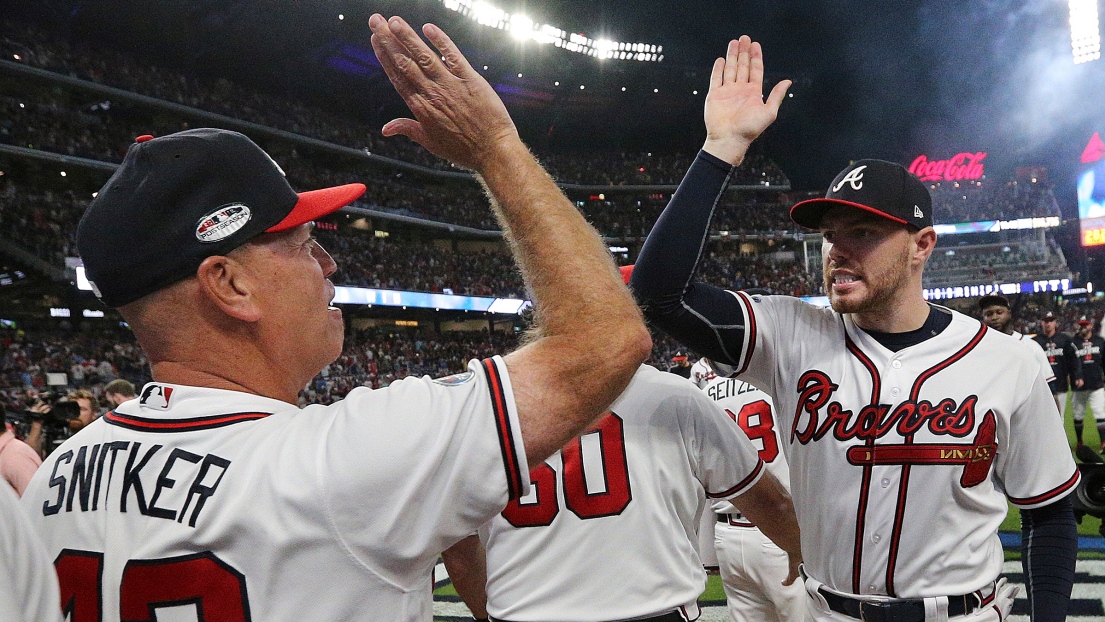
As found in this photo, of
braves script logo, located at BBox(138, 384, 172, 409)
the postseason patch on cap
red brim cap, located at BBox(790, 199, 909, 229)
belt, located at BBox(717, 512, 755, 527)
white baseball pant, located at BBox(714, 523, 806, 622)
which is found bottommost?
white baseball pant, located at BBox(714, 523, 806, 622)

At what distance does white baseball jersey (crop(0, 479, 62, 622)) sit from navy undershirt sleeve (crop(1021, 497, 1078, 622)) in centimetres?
255

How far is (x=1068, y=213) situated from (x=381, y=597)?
220ft

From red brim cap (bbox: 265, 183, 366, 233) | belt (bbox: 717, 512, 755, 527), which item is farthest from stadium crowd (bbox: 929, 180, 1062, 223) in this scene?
red brim cap (bbox: 265, 183, 366, 233)

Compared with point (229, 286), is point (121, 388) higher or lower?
lower

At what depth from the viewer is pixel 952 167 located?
50.2 m

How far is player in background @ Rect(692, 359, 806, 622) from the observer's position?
14.1 ft

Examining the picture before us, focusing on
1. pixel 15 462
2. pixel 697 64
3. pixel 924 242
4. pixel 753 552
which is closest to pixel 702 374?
pixel 753 552

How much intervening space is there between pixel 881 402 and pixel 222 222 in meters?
2.02

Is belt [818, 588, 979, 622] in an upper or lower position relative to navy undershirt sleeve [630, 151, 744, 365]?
lower

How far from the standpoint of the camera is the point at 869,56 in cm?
4328

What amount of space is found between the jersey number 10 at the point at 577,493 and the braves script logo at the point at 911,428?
65 cm

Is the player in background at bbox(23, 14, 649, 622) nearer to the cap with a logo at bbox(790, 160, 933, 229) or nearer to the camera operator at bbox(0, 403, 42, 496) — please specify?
the cap with a logo at bbox(790, 160, 933, 229)

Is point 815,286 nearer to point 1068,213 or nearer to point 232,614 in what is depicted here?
point 1068,213

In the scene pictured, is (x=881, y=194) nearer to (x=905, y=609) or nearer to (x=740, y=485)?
(x=740, y=485)
